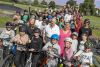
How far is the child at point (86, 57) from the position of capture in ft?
34.3

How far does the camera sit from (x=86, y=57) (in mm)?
10461

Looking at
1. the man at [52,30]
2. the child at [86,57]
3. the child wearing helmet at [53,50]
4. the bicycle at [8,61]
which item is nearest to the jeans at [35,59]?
the child wearing helmet at [53,50]

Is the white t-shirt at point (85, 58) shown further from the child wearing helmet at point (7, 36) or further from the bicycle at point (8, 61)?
the child wearing helmet at point (7, 36)

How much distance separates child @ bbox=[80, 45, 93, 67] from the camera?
10.4 meters

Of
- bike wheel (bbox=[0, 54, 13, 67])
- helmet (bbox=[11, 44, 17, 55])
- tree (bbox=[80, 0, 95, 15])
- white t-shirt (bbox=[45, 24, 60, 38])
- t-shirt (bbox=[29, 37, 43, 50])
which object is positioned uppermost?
white t-shirt (bbox=[45, 24, 60, 38])

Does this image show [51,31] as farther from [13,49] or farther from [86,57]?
[86,57]

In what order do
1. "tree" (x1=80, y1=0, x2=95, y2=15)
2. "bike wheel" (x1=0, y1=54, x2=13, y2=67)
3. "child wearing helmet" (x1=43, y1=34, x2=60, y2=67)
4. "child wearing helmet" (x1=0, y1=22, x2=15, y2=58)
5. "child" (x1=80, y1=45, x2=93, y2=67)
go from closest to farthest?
"child" (x1=80, y1=45, x2=93, y2=67), "child wearing helmet" (x1=43, y1=34, x2=60, y2=67), "bike wheel" (x1=0, y1=54, x2=13, y2=67), "child wearing helmet" (x1=0, y1=22, x2=15, y2=58), "tree" (x1=80, y1=0, x2=95, y2=15)

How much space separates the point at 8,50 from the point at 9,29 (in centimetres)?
80

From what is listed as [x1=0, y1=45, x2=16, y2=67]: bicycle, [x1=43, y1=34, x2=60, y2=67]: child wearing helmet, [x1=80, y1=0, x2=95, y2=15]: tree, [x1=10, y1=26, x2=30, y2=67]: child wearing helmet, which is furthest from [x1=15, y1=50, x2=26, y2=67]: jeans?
[x1=80, y1=0, x2=95, y2=15]: tree

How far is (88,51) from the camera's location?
10484 mm

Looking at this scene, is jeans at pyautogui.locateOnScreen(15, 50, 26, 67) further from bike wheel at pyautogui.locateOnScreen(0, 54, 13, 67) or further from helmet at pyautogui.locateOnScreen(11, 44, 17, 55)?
helmet at pyautogui.locateOnScreen(11, 44, 17, 55)

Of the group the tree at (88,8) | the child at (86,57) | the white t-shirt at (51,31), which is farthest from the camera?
the tree at (88,8)

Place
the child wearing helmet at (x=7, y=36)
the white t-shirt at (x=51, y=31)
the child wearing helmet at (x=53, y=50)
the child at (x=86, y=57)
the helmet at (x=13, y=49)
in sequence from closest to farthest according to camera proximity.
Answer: the child at (x=86, y=57), the child wearing helmet at (x=53, y=50), the helmet at (x=13, y=49), the child wearing helmet at (x=7, y=36), the white t-shirt at (x=51, y=31)

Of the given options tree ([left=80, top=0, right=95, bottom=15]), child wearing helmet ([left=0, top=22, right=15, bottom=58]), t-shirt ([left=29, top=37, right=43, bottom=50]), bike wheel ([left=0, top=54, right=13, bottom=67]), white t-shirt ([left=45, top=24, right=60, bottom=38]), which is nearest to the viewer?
bike wheel ([left=0, top=54, right=13, bottom=67])
